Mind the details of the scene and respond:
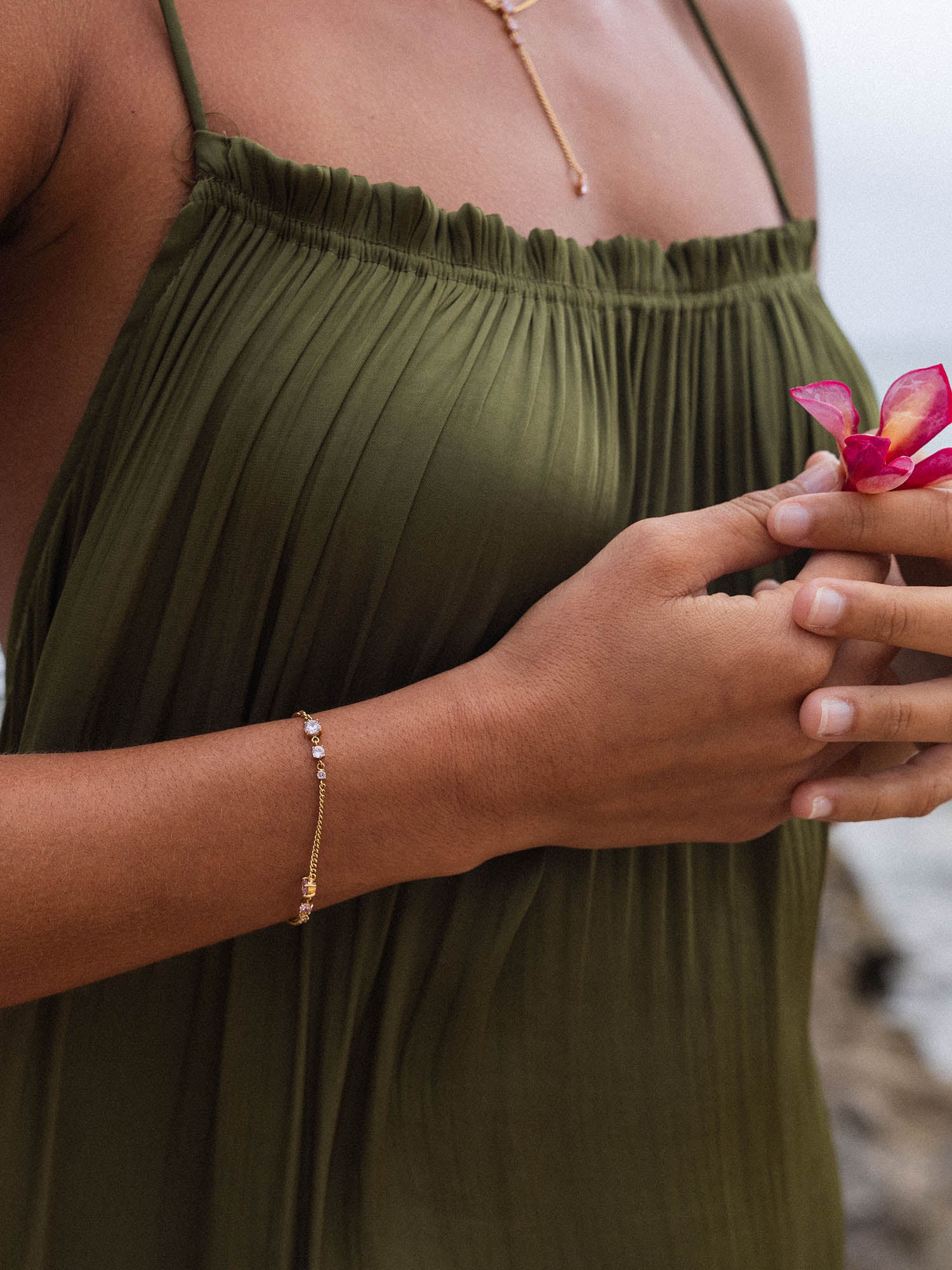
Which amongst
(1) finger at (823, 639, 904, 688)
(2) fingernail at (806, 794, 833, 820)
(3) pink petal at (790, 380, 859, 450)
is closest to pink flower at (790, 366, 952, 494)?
(3) pink petal at (790, 380, 859, 450)

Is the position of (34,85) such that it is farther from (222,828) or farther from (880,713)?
(880,713)

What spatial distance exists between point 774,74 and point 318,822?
3.25 feet

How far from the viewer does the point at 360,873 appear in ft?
2.27

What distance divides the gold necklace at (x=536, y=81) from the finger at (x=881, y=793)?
537 millimetres

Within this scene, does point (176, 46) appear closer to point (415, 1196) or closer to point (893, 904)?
point (415, 1196)

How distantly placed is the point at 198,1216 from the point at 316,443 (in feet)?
1.87

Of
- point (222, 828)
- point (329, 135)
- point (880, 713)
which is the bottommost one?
point (222, 828)

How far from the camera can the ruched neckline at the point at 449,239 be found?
73 cm

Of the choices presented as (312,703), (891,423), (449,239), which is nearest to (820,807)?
(891,423)

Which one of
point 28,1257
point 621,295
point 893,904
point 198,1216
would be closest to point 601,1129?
point 198,1216

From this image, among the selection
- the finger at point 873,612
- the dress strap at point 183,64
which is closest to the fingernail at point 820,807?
the finger at point 873,612

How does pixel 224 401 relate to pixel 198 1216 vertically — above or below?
above

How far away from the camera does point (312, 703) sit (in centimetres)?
77

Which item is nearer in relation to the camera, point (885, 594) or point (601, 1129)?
point (885, 594)
